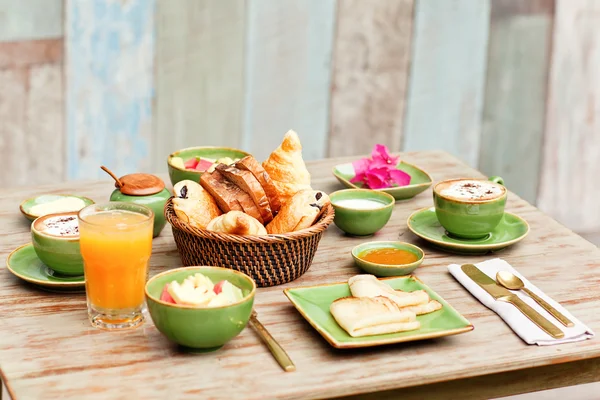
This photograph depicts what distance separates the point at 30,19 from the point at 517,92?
1789mm

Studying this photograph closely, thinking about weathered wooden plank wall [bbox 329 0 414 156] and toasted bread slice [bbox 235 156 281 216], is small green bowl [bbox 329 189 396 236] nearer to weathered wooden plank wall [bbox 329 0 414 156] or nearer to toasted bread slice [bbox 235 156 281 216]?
toasted bread slice [bbox 235 156 281 216]

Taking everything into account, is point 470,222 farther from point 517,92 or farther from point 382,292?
point 517,92

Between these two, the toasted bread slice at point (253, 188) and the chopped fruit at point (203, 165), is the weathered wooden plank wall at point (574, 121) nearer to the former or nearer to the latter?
the chopped fruit at point (203, 165)

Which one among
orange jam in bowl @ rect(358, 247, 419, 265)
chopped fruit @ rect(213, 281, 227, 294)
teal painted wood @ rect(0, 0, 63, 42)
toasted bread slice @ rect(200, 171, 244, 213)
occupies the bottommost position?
orange jam in bowl @ rect(358, 247, 419, 265)

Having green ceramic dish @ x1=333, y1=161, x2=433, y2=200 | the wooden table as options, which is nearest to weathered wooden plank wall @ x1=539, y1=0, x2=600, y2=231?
green ceramic dish @ x1=333, y1=161, x2=433, y2=200

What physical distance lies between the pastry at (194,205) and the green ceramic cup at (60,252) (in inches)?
6.9

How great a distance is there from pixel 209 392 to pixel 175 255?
493 millimetres

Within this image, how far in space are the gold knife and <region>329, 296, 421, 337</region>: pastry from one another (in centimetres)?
20

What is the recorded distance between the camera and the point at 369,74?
3418 mm

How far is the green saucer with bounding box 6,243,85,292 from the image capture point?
1.53 m

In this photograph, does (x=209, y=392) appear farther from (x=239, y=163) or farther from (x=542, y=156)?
(x=542, y=156)

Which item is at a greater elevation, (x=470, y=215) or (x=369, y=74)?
(x=369, y=74)

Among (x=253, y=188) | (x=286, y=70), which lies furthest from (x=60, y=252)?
(x=286, y=70)

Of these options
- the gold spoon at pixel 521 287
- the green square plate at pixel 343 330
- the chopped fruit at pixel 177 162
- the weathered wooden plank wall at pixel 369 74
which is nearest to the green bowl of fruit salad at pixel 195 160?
the chopped fruit at pixel 177 162
